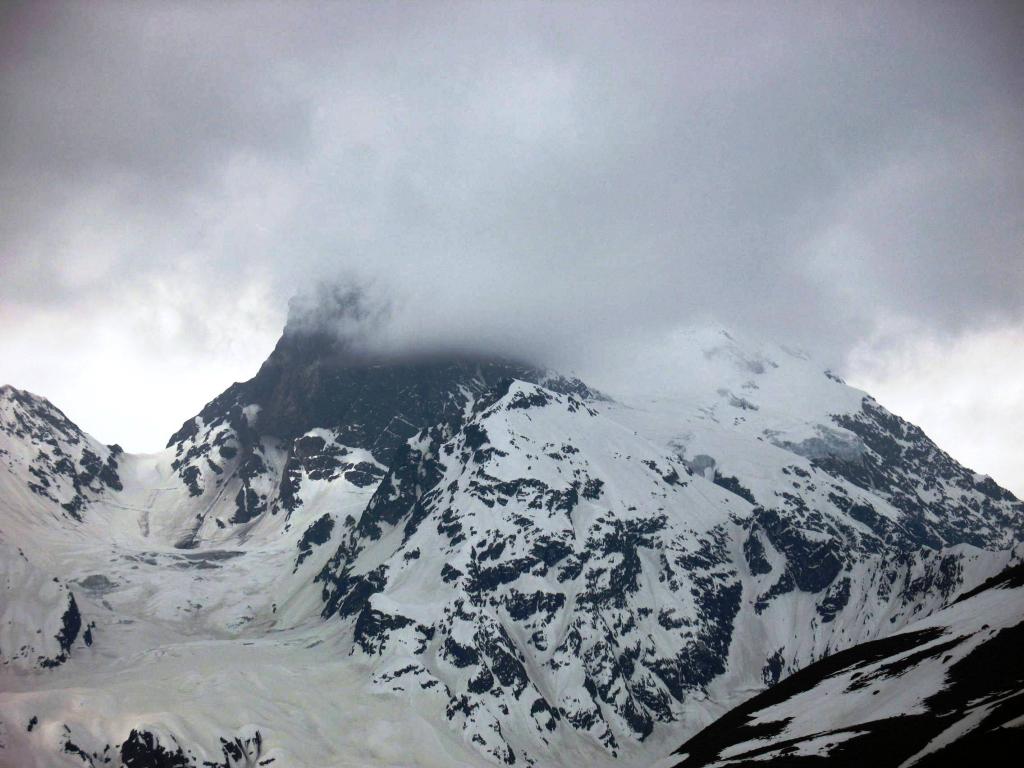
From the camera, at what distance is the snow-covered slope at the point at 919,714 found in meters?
111

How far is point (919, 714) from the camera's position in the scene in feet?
470

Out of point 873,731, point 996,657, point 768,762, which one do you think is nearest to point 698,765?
point 768,762

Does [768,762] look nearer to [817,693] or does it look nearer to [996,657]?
[996,657]

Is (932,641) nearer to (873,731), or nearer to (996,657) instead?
(996,657)

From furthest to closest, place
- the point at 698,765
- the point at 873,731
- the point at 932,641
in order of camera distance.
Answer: the point at 932,641 → the point at 698,765 → the point at 873,731

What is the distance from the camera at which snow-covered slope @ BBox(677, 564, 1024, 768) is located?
111 meters

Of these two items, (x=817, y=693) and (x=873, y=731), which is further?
(x=817, y=693)

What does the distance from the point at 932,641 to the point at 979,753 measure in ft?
332

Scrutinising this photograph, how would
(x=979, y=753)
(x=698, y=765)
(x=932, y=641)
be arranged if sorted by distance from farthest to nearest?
1. (x=932, y=641)
2. (x=698, y=765)
3. (x=979, y=753)

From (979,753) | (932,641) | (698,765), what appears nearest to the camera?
(979,753)

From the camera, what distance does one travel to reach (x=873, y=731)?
144 m

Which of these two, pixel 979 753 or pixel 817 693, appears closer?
pixel 979 753

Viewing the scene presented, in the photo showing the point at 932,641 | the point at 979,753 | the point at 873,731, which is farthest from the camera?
the point at 932,641

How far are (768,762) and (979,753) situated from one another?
5483 cm
